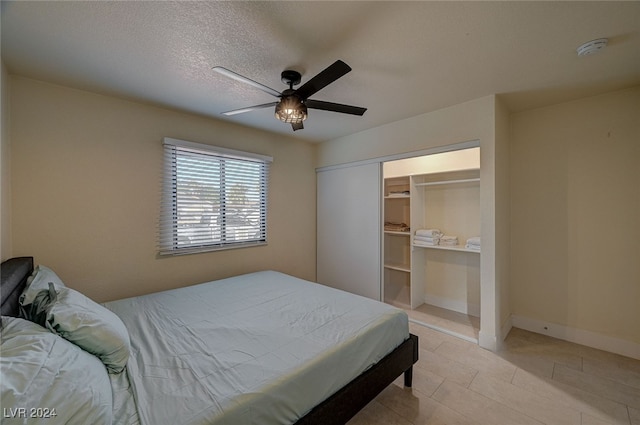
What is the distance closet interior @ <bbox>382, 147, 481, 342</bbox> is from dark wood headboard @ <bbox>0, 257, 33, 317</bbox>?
136 inches

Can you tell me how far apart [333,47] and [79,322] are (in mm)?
2138

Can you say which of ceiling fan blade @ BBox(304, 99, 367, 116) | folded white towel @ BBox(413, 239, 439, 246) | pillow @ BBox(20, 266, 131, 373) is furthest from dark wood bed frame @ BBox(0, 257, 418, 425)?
ceiling fan blade @ BBox(304, 99, 367, 116)

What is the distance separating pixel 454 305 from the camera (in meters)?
3.52

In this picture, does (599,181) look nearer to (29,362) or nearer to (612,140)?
(612,140)

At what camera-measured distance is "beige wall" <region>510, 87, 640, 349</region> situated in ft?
7.85

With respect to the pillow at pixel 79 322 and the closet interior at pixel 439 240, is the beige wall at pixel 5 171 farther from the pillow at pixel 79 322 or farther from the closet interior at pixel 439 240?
the closet interior at pixel 439 240

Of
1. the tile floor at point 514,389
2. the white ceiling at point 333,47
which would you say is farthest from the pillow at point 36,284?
the tile floor at point 514,389

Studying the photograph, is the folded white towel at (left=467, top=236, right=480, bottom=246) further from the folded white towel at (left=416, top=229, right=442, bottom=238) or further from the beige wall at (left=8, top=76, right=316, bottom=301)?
the beige wall at (left=8, top=76, right=316, bottom=301)

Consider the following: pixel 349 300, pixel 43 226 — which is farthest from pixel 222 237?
pixel 349 300

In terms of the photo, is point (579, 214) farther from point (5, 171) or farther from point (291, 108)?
point (5, 171)

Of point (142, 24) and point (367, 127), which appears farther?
point (367, 127)

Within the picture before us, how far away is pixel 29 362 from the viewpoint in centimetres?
84

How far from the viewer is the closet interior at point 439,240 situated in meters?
3.34

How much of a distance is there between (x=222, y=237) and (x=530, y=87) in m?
3.65
